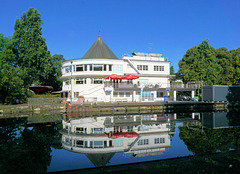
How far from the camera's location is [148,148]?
1441 centimetres

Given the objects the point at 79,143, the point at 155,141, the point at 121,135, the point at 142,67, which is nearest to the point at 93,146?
the point at 79,143

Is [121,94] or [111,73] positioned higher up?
[111,73]

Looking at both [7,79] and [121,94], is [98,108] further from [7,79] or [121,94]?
[7,79]

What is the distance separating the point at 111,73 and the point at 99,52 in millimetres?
6161

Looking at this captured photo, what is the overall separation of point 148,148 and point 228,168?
6.63 metres

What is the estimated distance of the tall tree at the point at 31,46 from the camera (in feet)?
150

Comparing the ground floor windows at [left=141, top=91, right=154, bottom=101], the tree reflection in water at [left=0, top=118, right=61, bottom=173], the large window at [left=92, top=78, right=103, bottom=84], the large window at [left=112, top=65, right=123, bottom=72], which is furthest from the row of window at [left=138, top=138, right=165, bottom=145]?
the large window at [left=112, top=65, right=123, bottom=72]

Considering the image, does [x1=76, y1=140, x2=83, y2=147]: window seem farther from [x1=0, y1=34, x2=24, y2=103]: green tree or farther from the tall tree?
the tall tree

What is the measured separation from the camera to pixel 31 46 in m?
Result: 46.3

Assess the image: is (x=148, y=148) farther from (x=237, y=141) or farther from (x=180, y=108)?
(x=180, y=108)

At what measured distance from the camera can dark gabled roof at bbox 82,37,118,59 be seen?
43094 mm

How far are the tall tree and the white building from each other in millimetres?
6948

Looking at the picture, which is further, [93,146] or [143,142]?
[143,142]

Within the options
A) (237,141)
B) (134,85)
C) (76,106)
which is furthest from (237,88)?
(76,106)
